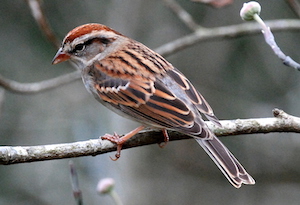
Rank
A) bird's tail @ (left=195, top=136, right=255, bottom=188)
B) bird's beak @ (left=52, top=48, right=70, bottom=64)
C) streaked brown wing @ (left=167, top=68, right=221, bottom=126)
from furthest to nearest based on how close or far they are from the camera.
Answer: bird's beak @ (left=52, top=48, right=70, bottom=64)
streaked brown wing @ (left=167, top=68, right=221, bottom=126)
bird's tail @ (left=195, top=136, right=255, bottom=188)

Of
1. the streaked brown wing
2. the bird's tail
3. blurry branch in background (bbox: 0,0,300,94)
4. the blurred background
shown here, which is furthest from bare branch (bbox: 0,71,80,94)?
the bird's tail

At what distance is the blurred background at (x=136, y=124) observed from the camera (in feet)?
26.7

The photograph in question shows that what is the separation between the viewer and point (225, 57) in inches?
364

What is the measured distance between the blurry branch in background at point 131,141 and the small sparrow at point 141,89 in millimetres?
87

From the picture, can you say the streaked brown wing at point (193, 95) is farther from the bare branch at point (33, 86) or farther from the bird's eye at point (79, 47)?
the bare branch at point (33, 86)

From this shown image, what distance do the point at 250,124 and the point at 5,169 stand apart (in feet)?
16.5

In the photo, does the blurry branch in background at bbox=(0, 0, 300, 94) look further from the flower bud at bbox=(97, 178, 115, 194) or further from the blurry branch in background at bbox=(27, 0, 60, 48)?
the flower bud at bbox=(97, 178, 115, 194)

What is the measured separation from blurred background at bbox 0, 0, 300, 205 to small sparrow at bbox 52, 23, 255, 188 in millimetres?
2703

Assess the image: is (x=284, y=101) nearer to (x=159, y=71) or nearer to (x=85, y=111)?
(x=85, y=111)

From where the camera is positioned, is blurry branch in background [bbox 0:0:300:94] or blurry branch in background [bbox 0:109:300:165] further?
blurry branch in background [bbox 0:0:300:94]

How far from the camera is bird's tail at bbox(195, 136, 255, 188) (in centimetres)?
412

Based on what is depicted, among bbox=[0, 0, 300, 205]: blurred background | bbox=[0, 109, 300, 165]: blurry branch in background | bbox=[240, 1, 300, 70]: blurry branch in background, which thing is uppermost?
bbox=[240, 1, 300, 70]: blurry branch in background

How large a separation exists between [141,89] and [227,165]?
1033mm

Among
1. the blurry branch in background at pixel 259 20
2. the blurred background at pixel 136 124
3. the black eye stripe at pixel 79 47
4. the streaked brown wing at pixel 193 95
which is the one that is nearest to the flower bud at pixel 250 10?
the blurry branch in background at pixel 259 20
